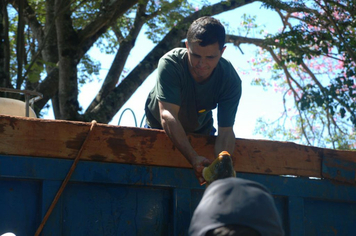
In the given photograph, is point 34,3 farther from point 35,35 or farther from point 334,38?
point 334,38

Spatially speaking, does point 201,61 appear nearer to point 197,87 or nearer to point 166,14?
point 197,87

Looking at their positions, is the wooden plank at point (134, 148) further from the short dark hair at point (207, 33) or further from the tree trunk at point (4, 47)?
the tree trunk at point (4, 47)

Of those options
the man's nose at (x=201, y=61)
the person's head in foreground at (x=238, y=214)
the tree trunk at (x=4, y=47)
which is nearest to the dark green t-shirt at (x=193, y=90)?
the man's nose at (x=201, y=61)

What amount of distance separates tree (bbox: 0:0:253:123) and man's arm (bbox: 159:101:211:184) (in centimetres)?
383

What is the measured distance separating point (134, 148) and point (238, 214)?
1.29 meters

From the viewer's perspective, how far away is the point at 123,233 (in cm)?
246

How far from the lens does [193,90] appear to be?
3.11 m

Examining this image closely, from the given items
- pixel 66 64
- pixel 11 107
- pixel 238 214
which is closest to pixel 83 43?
pixel 66 64

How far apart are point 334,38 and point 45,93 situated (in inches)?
186

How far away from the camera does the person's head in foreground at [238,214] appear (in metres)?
1.41

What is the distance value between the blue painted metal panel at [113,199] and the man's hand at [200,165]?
0.15 meters

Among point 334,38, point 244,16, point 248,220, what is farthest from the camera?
point 244,16

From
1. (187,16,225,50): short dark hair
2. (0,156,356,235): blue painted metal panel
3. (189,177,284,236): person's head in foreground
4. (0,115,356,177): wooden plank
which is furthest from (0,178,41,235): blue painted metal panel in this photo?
(187,16,225,50): short dark hair

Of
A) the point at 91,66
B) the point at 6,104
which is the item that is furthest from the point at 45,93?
the point at 6,104
